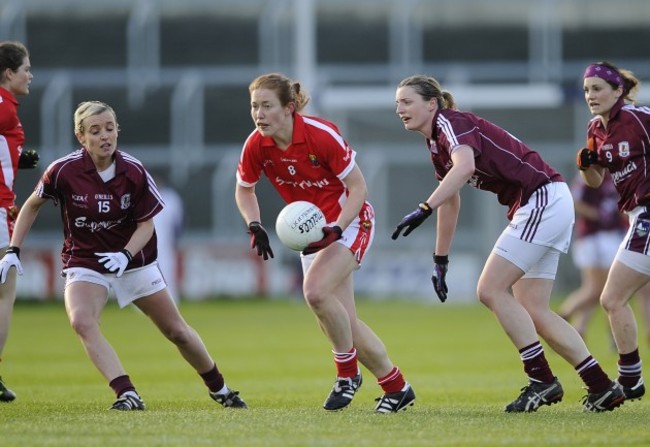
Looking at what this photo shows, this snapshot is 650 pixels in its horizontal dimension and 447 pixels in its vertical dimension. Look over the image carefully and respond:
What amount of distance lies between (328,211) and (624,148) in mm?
1998

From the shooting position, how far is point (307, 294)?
8.16 metres

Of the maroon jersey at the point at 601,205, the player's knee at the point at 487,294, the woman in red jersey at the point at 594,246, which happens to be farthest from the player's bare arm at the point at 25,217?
the maroon jersey at the point at 601,205

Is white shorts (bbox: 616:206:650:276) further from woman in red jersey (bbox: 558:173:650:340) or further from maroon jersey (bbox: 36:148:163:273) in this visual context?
woman in red jersey (bbox: 558:173:650:340)

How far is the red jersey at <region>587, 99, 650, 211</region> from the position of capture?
8539mm

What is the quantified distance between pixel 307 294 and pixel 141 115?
2570 centimetres

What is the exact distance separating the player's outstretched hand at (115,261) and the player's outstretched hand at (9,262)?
65 centimetres

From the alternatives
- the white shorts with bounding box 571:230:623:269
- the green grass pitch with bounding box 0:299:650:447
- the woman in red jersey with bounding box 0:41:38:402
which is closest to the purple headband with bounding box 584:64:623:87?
the green grass pitch with bounding box 0:299:650:447

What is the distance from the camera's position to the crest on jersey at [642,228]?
859 centimetres

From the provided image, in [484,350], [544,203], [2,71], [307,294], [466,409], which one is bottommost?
[484,350]

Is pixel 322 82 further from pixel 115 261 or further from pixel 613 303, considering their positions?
pixel 115 261

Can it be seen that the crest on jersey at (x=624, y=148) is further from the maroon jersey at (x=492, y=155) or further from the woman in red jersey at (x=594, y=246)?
the woman in red jersey at (x=594, y=246)

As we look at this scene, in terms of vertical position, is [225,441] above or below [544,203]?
below

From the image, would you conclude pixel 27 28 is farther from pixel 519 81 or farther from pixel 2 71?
pixel 2 71

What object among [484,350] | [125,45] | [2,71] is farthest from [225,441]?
[125,45]
